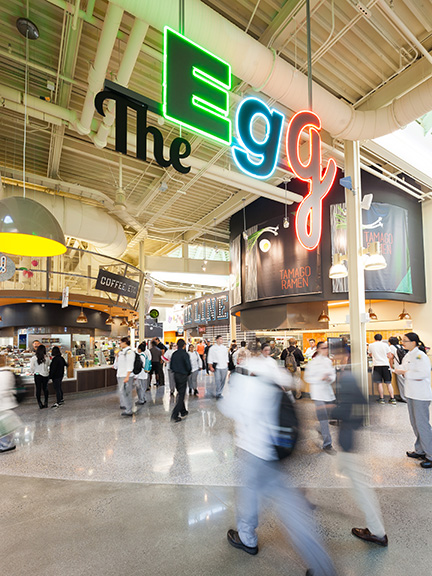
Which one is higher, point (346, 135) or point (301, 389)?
point (346, 135)

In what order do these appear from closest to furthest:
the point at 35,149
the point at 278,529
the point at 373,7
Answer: the point at 278,529, the point at 373,7, the point at 35,149

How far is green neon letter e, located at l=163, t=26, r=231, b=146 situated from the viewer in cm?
287

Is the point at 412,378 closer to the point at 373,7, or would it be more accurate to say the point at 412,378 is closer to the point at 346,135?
the point at 346,135

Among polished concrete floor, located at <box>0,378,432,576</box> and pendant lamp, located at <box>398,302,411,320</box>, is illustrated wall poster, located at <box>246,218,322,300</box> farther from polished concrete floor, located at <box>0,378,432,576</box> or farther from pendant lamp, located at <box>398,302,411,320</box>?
polished concrete floor, located at <box>0,378,432,576</box>

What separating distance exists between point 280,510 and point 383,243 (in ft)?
30.4

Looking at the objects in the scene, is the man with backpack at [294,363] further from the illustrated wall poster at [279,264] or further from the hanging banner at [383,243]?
the hanging banner at [383,243]

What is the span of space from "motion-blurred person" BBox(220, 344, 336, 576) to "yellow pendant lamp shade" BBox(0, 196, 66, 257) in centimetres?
228

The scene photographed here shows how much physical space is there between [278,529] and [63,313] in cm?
1175

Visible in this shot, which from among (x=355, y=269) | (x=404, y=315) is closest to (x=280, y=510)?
(x=355, y=269)

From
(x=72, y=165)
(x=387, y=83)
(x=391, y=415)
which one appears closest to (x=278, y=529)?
(x=391, y=415)

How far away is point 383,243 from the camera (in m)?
9.94

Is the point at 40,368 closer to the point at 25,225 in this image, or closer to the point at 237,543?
the point at 25,225

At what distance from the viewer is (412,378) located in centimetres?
424

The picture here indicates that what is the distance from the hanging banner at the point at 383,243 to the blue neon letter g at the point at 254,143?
6.78 meters
